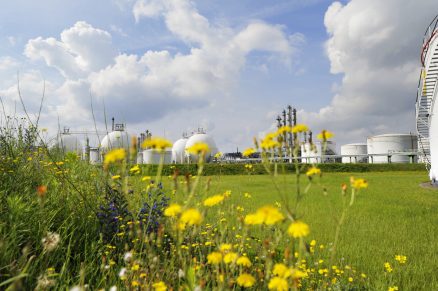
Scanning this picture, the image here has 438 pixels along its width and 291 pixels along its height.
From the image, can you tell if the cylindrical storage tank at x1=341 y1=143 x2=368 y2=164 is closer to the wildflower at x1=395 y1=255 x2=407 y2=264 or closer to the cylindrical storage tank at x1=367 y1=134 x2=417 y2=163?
the cylindrical storage tank at x1=367 y1=134 x2=417 y2=163

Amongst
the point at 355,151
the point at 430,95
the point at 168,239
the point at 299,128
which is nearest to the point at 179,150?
the point at 355,151

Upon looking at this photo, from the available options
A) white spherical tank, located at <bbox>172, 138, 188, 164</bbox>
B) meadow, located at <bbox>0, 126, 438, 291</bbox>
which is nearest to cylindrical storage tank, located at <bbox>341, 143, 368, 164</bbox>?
white spherical tank, located at <bbox>172, 138, 188, 164</bbox>

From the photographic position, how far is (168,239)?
4.37m

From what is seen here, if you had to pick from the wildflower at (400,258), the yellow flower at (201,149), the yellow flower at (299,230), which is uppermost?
the yellow flower at (201,149)

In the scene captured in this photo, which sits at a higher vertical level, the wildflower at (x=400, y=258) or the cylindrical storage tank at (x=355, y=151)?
the cylindrical storage tank at (x=355, y=151)

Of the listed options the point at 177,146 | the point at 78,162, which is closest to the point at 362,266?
the point at 78,162

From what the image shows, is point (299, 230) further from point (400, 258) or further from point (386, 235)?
point (386, 235)

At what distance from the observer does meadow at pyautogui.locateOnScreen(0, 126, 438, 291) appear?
2.03 m

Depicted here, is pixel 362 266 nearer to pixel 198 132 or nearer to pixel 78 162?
pixel 78 162

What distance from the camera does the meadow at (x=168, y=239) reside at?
6.67 ft

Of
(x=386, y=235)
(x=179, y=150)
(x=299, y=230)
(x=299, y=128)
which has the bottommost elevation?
(x=386, y=235)

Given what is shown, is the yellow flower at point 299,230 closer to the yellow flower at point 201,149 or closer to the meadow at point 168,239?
the meadow at point 168,239

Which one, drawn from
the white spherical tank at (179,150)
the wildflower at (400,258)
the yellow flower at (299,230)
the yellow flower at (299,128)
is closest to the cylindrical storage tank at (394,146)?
the white spherical tank at (179,150)

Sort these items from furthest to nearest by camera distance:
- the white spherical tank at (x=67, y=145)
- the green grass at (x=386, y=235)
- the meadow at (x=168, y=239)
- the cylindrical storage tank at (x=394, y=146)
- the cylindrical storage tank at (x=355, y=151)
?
the cylindrical storage tank at (x=355, y=151) < the cylindrical storage tank at (x=394, y=146) < the white spherical tank at (x=67, y=145) < the green grass at (x=386, y=235) < the meadow at (x=168, y=239)
